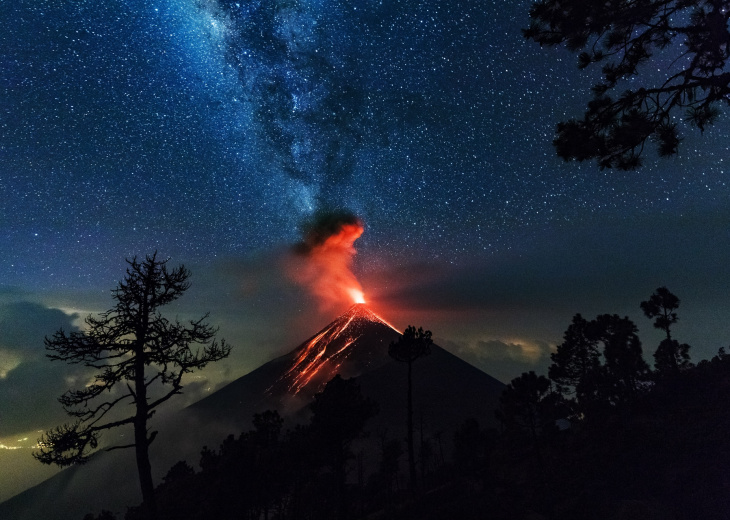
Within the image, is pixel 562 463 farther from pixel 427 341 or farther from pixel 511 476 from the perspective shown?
pixel 427 341

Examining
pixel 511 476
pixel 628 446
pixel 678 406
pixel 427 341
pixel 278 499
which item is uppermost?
pixel 427 341

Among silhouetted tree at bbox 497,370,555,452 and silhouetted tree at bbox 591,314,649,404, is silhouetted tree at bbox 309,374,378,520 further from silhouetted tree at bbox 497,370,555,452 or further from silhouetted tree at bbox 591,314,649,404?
silhouetted tree at bbox 591,314,649,404

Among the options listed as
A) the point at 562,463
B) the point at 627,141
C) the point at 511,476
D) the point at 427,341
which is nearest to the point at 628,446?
the point at 562,463

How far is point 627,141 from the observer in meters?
5.77

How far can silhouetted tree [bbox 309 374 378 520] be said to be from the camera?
31031 millimetres

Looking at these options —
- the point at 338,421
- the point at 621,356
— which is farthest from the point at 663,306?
the point at 338,421

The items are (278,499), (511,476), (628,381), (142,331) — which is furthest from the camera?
(628,381)

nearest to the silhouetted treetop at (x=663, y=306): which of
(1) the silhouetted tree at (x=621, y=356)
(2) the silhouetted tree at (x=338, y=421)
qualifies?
(1) the silhouetted tree at (x=621, y=356)

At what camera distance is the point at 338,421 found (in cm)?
3120

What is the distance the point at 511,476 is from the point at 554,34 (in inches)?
1523

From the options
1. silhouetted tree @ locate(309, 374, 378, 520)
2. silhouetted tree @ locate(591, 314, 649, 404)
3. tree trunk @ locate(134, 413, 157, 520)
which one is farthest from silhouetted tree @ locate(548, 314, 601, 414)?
tree trunk @ locate(134, 413, 157, 520)

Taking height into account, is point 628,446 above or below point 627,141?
below

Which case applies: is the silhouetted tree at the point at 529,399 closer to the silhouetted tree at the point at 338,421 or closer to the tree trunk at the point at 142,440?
the silhouetted tree at the point at 338,421

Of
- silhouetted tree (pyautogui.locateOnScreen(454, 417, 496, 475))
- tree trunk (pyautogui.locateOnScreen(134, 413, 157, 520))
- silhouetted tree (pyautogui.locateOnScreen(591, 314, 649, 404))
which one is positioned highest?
silhouetted tree (pyautogui.locateOnScreen(591, 314, 649, 404))
